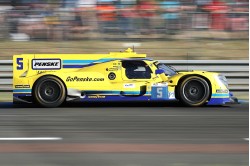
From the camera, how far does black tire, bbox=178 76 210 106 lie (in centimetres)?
1315

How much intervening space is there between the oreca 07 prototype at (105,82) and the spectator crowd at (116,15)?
13.6ft

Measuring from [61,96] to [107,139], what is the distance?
4.67 meters

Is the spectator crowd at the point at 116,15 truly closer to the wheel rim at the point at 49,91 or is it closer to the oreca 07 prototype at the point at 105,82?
the oreca 07 prototype at the point at 105,82

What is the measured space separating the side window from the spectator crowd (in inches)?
164

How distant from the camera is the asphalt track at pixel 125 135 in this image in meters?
7.02

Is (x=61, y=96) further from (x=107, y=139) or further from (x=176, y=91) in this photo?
(x=107, y=139)

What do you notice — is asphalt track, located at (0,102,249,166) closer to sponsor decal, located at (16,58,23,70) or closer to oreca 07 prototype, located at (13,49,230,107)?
oreca 07 prototype, located at (13,49,230,107)

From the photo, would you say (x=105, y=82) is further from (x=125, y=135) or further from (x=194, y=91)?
(x=125, y=135)

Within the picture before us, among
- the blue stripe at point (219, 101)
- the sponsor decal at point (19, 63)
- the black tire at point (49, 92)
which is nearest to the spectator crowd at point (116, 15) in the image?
the sponsor decal at point (19, 63)

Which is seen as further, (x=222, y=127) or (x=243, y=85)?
(x=243, y=85)

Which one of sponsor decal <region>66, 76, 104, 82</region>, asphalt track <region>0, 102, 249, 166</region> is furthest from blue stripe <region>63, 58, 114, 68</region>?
asphalt track <region>0, 102, 249, 166</region>

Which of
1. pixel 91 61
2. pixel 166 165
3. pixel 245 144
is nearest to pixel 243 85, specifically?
pixel 91 61

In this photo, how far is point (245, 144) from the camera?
8.20m

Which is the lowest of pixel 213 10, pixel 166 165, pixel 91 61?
pixel 166 165
